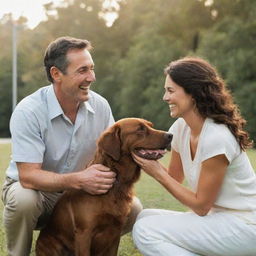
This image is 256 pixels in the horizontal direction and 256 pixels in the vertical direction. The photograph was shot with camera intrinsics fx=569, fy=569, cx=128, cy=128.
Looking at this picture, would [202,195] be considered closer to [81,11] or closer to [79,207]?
[79,207]

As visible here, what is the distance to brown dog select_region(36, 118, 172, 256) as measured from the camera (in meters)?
4.47

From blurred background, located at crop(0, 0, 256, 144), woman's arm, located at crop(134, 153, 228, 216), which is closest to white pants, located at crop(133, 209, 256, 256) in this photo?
woman's arm, located at crop(134, 153, 228, 216)

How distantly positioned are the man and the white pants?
1.74 feet

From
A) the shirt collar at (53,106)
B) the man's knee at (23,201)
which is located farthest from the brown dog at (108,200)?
the shirt collar at (53,106)

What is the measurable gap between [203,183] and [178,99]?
2.15 ft

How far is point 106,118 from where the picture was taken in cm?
519

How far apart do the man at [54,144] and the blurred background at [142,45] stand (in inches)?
1092

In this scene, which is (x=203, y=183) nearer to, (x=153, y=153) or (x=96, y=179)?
(x=153, y=153)

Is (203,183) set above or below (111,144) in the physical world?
below

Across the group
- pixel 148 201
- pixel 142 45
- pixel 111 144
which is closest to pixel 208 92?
pixel 111 144

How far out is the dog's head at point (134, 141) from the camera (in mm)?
4441

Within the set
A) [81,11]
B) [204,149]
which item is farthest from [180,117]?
[81,11]

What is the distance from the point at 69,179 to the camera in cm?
447

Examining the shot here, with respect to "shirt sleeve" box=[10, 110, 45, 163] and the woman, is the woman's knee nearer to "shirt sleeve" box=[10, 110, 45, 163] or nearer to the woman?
the woman
